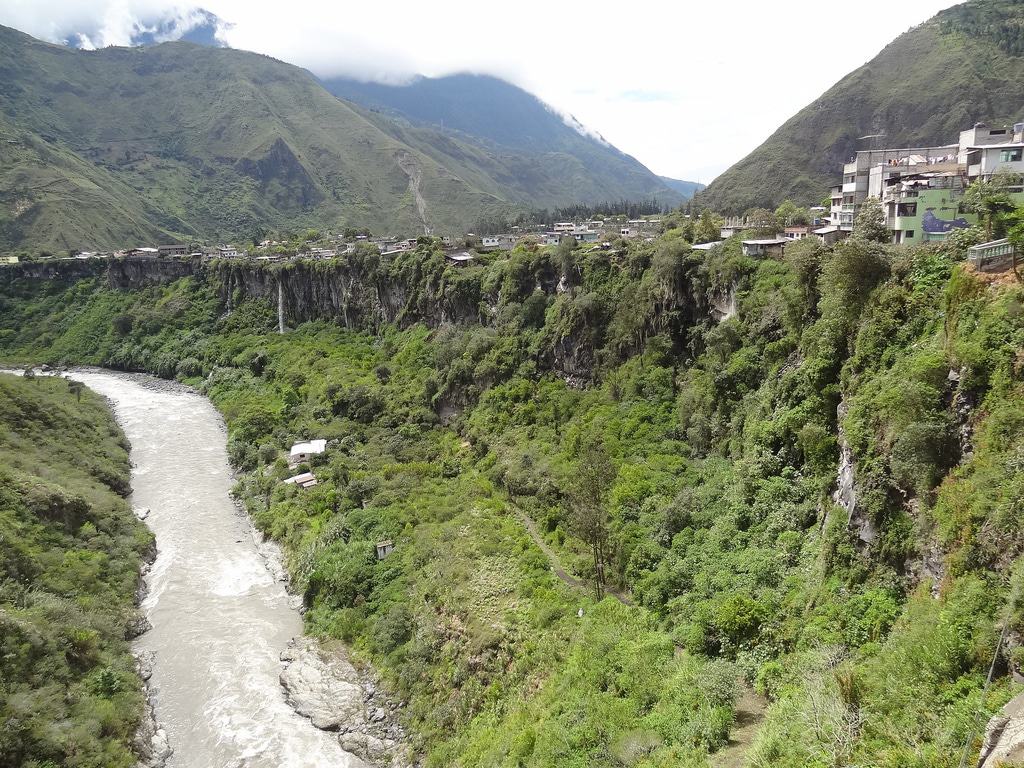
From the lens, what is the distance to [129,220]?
5335 inches

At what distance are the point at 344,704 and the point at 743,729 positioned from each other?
16.9m

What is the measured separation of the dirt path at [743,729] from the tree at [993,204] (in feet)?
51.8

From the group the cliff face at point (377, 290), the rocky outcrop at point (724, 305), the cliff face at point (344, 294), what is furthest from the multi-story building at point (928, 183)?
the cliff face at point (344, 294)

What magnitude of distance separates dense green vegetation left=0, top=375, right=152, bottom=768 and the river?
1609 millimetres

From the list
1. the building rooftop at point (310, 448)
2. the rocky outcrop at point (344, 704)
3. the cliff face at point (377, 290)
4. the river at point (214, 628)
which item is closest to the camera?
the rocky outcrop at point (344, 704)

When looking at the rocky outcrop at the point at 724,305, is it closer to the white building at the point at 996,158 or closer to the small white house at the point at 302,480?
the white building at the point at 996,158

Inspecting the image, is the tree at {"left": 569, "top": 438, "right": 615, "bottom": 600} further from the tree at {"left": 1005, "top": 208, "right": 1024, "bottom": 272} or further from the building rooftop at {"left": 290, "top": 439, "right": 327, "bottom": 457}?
the building rooftop at {"left": 290, "top": 439, "right": 327, "bottom": 457}

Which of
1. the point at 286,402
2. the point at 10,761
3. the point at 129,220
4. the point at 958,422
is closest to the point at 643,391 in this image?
the point at 958,422

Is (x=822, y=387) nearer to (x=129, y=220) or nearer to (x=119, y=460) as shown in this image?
(x=119, y=460)

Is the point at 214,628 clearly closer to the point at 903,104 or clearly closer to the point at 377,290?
the point at 377,290

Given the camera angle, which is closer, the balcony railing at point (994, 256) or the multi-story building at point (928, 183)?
the balcony railing at point (994, 256)

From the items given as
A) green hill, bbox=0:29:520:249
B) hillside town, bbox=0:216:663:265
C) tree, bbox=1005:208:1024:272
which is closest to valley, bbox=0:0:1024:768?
tree, bbox=1005:208:1024:272

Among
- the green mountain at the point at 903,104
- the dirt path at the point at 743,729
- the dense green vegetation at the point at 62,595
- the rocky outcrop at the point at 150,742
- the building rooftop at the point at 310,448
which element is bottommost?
the rocky outcrop at the point at 150,742

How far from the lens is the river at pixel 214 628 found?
2248 centimetres
